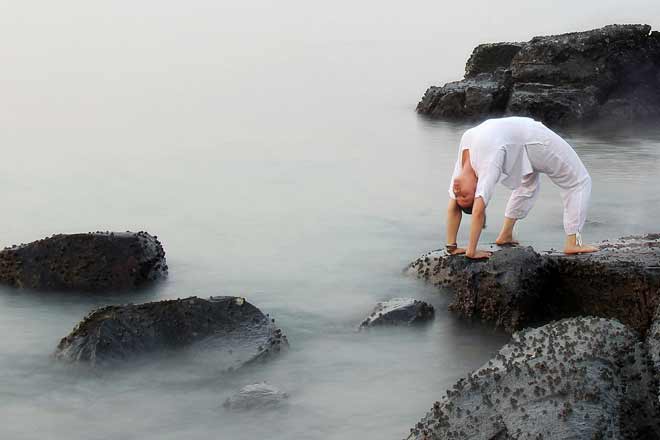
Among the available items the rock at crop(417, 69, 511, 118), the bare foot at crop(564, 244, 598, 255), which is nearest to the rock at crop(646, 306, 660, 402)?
the bare foot at crop(564, 244, 598, 255)

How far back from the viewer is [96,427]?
23.8 feet

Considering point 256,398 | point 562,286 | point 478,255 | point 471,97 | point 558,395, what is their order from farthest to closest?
point 471,97 → point 478,255 → point 562,286 → point 256,398 → point 558,395

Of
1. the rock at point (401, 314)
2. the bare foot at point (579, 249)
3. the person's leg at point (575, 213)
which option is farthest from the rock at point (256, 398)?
the person's leg at point (575, 213)

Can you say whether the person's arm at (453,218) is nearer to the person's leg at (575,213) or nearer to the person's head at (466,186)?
the person's head at (466,186)

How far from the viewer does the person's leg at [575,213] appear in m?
9.49

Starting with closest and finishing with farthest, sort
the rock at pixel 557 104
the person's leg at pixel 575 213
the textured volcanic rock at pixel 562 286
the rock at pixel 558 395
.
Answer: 1. the rock at pixel 558 395
2. the textured volcanic rock at pixel 562 286
3. the person's leg at pixel 575 213
4. the rock at pixel 557 104

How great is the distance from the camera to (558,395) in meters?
5.54

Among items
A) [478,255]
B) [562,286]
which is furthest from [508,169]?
[562,286]

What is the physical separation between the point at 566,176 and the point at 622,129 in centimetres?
1308

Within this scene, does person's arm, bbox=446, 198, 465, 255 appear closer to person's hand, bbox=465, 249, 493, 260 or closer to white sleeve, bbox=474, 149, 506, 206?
person's hand, bbox=465, 249, 493, 260

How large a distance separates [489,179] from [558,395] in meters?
3.80

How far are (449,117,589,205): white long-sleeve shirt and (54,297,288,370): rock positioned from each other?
2.24 meters

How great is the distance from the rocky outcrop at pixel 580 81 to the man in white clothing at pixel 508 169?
12.8m

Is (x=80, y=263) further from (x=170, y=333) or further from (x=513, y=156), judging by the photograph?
(x=513, y=156)
